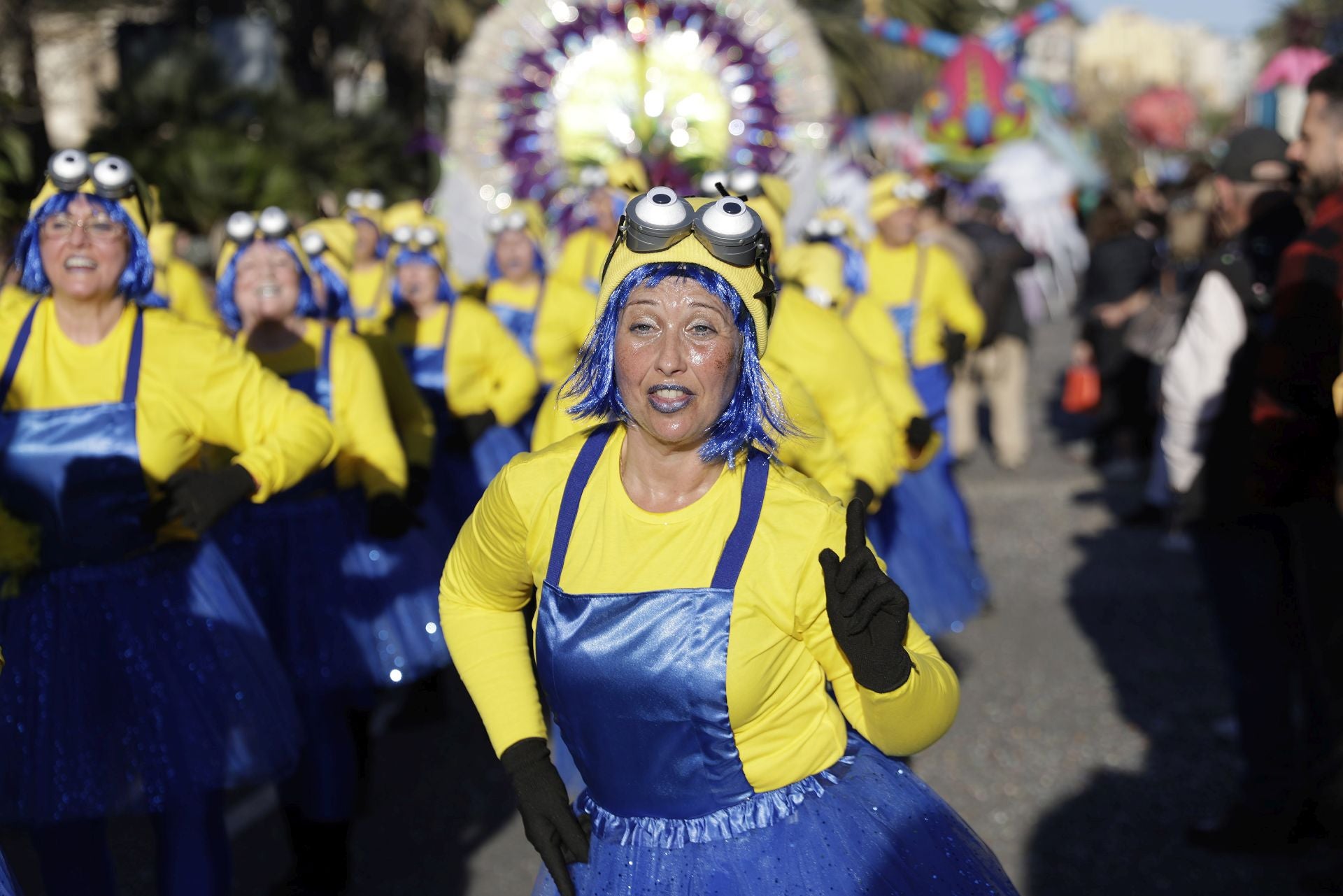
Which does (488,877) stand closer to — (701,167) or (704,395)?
(704,395)

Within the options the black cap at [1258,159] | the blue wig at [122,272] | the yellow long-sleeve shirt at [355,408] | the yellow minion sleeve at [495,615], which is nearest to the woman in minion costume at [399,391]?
the yellow long-sleeve shirt at [355,408]

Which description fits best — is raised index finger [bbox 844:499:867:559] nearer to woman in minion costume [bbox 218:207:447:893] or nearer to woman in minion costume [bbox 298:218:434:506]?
woman in minion costume [bbox 218:207:447:893]

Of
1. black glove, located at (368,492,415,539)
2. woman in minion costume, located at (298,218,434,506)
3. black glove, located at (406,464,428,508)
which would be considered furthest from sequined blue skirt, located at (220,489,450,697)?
black glove, located at (368,492,415,539)

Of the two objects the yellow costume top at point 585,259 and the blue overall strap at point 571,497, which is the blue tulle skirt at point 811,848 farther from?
the yellow costume top at point 585,259

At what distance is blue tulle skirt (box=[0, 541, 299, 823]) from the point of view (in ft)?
11.1

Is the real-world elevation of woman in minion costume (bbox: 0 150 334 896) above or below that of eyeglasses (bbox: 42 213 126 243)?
below

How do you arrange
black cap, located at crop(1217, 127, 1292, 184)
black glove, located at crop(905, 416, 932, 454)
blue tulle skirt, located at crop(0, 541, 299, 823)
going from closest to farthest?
blue tulle skirt, located at crop(0, 541, 299, 823), black cap, located at crop(1217, 127, 1292, 184), black glove, located at crop(905, 416, 932, 454)

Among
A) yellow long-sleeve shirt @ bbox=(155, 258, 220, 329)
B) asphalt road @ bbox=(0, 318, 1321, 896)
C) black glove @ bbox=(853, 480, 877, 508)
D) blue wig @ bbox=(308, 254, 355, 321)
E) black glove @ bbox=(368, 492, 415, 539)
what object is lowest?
asphalt road @ bbox=(0, 318, 1321, 896)

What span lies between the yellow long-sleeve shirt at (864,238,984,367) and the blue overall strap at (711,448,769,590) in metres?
5.34

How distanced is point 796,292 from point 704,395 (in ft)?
7.06

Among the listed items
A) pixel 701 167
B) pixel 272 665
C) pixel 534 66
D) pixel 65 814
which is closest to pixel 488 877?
pixel 272 665

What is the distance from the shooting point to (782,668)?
2422 millimetres

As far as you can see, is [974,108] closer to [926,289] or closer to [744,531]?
[926,289]

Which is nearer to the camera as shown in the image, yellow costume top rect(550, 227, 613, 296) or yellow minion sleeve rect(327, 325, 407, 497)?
yellow minion sleeve rect(327, 325, 407, 497)
